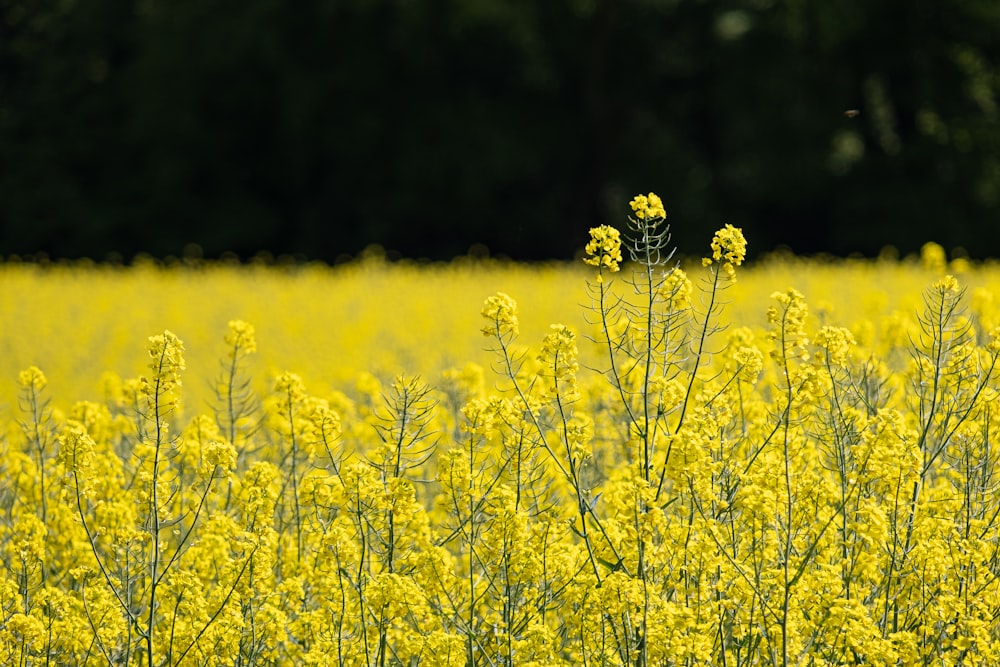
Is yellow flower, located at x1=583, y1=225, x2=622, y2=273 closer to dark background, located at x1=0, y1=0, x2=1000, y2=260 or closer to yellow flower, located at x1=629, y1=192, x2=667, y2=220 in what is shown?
yellow flower, located at x1=629, y1=192, x2=667, y2=220

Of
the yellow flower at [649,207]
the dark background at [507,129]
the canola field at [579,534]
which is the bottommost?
the canola field at [579,534]

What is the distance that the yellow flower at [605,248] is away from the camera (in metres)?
3.30

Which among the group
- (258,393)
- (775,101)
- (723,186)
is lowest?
(258,393)

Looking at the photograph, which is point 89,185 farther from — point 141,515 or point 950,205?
point 141,515

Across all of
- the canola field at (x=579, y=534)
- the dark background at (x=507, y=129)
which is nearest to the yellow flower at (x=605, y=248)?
the canola field at (x=579, y=534)

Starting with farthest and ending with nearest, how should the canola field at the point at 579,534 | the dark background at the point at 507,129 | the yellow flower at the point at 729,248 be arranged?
the dark background at the point at 507,129, the yellow flower at the point at 729,248, the canola field at the point at 579,534

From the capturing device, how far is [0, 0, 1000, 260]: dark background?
2347 centimetres

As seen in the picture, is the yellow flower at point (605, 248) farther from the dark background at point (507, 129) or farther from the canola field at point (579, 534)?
the dark background at point (507, 129)

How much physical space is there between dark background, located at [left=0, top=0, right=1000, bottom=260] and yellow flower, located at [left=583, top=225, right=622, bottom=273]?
20.0m

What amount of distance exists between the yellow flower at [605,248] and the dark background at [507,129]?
2001cm

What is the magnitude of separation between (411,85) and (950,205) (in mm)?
9895

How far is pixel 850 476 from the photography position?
3.57 meters

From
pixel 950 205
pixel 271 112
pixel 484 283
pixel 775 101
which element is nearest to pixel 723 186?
pixel 775 101

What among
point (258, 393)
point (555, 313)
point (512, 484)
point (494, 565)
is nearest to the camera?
point (494, 565)
